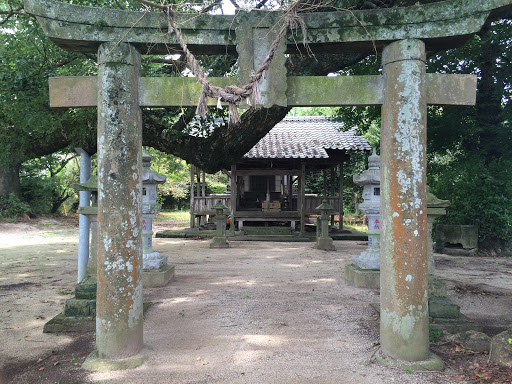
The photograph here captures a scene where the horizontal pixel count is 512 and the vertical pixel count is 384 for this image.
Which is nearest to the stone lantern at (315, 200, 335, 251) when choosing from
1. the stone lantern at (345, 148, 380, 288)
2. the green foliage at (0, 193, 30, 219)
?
the stone lantern at (345, 148, 380, 288)

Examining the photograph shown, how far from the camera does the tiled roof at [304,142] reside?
1471cm

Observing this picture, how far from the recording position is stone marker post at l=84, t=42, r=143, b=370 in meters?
3.48

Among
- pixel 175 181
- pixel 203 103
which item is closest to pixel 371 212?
pixel 203 103

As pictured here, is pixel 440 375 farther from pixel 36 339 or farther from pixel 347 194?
pixel 347 194

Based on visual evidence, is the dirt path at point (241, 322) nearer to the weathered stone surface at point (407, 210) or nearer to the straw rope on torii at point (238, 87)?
the weathered stone surface at point (407, 210)

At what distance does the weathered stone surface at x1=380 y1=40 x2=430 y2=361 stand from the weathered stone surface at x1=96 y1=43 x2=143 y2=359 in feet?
8.00

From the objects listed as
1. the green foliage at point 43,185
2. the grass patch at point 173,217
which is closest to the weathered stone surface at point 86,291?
the green foliage at point 43,185

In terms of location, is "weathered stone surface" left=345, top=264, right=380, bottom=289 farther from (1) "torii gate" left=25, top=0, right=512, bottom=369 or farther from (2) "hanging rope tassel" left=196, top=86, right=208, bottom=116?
(2) "hanging rope tassel" left=196, top=86, right=208, bottom=116

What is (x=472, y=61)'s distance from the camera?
9969 mm

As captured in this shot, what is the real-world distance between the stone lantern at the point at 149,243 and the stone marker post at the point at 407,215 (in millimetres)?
4494

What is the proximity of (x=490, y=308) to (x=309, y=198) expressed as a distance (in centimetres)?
1067

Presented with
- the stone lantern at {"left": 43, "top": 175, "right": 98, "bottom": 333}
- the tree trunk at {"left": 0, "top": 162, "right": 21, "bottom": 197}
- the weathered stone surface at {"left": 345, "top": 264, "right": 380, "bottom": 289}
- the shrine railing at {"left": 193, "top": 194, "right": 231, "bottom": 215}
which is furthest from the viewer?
the tree trunk at {"left": 0, "top": 162, "right": 21, "bottom": 197}

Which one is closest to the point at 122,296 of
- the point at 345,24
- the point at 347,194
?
the point at 345,24

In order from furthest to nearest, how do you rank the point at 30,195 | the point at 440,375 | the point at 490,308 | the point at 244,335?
the point at 30,195 < the point at 490,308 < the point at 244,335 < the point at 440,375
